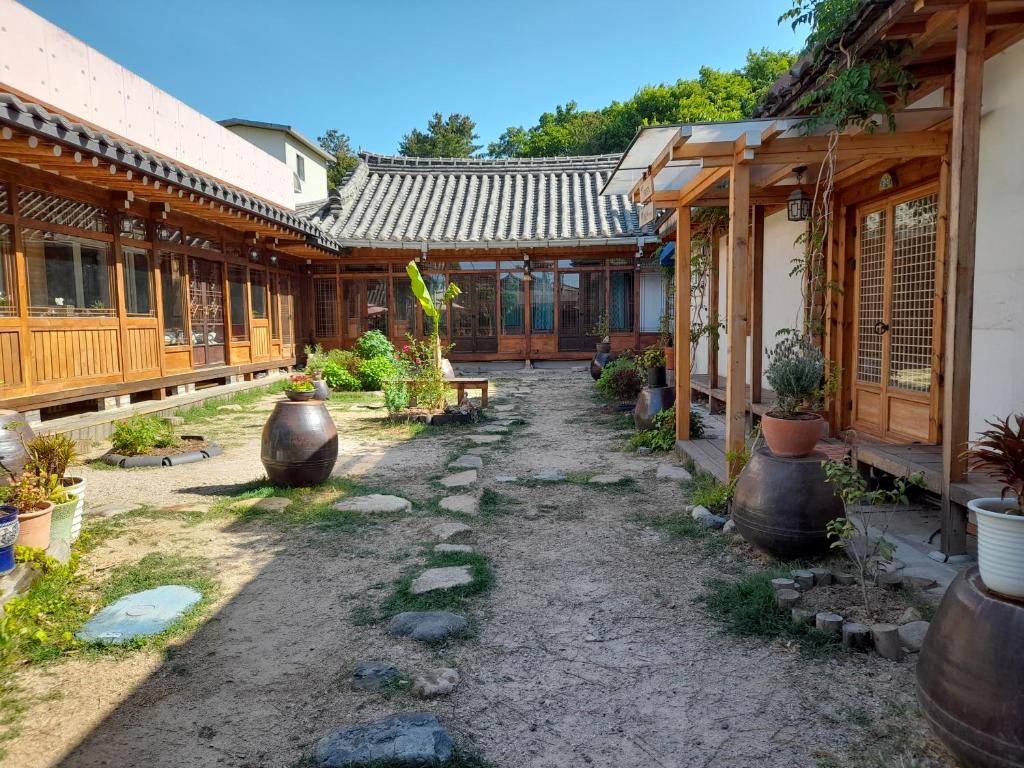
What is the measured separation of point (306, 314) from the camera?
17.0 m

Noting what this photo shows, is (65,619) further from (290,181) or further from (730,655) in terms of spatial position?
(290,181)

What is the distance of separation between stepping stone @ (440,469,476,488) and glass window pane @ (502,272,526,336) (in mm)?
10964

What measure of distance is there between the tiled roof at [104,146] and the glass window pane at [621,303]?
8.56 metres

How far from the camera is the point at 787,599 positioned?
123 inches

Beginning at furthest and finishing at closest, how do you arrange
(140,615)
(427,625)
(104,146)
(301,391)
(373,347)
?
(373,347) → (104,146) → (301,391) → (140,615) → (427,625)

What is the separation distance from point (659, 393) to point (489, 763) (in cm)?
578

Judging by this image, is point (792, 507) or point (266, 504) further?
point (266, 504)

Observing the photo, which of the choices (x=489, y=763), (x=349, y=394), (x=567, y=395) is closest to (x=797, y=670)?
(x=489, y=763)

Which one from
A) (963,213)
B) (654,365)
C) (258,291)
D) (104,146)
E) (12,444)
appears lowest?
(12,444)

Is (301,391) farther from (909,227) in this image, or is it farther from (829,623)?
(909,227)

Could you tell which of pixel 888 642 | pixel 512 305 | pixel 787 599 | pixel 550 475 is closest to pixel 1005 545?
pixel 888 642

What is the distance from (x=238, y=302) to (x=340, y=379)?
8.13 feet

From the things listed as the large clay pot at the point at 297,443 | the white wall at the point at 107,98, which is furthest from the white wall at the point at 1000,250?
the white wall at the point at 107,98

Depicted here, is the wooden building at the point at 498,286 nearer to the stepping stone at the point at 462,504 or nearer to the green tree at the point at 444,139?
the stepping stone at the point at 462,504
